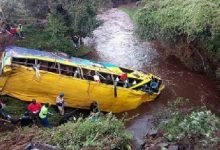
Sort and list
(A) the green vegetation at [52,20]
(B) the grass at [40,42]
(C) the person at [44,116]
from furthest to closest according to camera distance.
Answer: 1. (A) the green vegetation at [52,20]
2. (B) the grass at [40,42]
3. (C) the person at [44,116]

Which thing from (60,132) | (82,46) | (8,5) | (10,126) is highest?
(8,5)

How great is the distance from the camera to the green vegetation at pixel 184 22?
19250 millimetres

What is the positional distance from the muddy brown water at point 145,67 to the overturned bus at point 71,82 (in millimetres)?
1105

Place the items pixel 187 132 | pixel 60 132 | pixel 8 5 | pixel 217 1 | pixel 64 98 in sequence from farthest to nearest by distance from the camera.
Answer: pixel 8 5 < pixel 217 1 < pixel 64 98 < pixel 60 132 < pixel 187 132

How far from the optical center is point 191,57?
2234cm

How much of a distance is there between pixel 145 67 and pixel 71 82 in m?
8.18

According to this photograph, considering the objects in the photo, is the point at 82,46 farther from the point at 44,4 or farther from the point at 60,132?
the point at 60,132

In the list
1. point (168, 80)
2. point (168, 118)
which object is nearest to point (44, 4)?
point (168, 80)

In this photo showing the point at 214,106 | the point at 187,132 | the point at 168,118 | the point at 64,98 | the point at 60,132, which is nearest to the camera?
the point at 187,132

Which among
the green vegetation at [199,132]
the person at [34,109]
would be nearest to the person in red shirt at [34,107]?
the person at [34,109]

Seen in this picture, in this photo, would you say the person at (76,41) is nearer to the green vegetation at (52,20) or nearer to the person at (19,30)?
the green vegetation at (52,20)

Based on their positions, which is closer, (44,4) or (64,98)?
(64,98)

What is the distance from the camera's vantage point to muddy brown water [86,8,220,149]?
18125 millimetres

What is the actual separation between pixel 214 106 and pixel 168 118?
4985 mm
